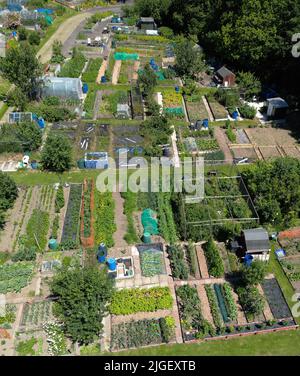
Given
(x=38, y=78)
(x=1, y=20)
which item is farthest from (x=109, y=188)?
(x=1, y=20)

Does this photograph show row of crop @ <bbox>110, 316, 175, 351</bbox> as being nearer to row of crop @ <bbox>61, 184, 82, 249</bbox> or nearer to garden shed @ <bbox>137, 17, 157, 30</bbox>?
row of crop @ <bbox>61, 184, 82, 249</bbox>

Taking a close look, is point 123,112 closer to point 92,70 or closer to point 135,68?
point 92,70

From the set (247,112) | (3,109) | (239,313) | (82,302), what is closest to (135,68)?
(247,112)

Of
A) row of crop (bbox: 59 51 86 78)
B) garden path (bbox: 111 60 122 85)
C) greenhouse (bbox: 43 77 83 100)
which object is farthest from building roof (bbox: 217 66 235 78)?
row of crop (bbox: 59 51 86 78)

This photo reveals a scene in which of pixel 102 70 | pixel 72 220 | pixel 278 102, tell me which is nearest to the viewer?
pixel 72 220

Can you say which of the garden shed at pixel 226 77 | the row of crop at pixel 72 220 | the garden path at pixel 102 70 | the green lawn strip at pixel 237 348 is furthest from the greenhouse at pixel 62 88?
the green lawn strip at pixel 237 348

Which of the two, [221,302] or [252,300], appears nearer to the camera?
[252,300]

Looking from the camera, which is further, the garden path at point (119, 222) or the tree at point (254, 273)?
the garden path at point (119, 222)

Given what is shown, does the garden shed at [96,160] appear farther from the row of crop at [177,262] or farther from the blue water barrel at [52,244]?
the row of crop at [177,262]
